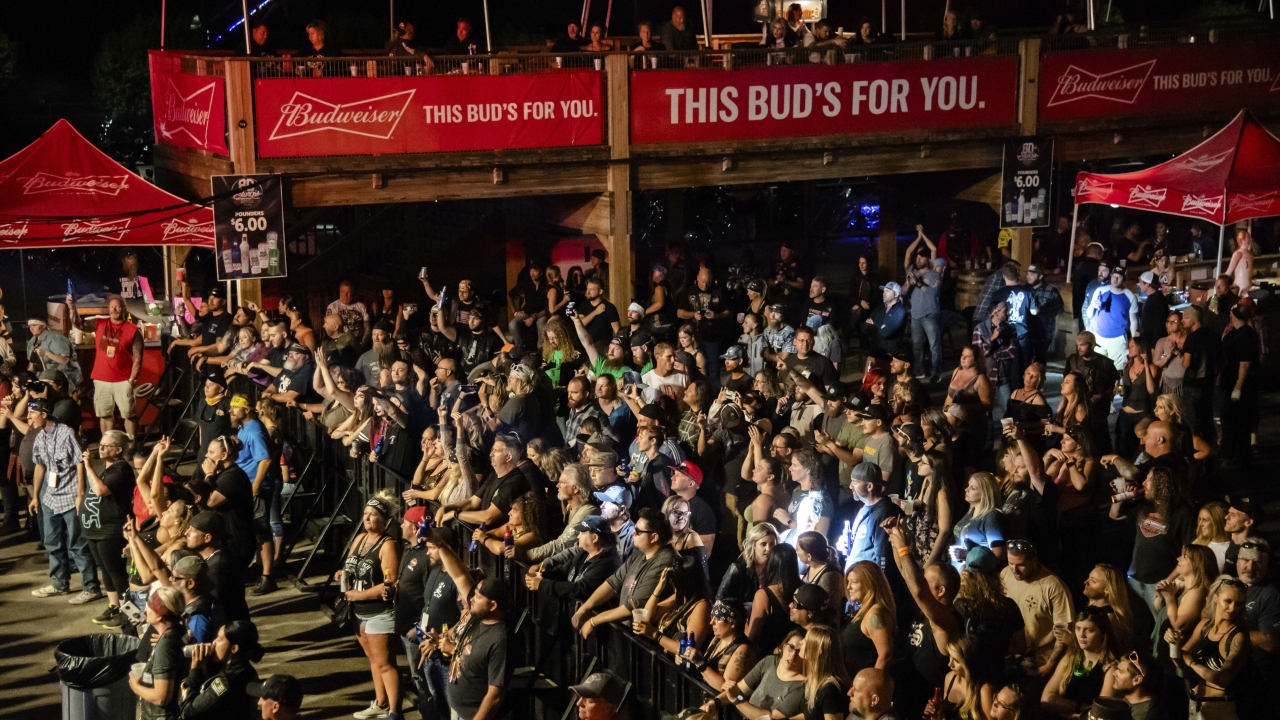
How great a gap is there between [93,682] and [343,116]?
915cm

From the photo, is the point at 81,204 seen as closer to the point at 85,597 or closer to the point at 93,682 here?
the point at 85,597

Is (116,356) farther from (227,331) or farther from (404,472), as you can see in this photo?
(404,472)

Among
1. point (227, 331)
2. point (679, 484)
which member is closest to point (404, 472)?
point (679, 484)

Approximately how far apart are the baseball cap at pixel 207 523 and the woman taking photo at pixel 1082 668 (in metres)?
5.19

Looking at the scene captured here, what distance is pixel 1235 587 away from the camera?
762cm

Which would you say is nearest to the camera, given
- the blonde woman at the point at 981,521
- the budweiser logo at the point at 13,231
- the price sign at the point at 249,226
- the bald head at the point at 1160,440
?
the blonde woman at the point at 981,521

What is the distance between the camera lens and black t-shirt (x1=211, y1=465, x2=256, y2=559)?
10.6 m

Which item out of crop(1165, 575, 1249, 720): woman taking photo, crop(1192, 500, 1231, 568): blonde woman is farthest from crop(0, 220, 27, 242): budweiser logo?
crop(1165, 575, 1249, 720): woman taking photo

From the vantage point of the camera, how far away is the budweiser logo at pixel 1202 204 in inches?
632

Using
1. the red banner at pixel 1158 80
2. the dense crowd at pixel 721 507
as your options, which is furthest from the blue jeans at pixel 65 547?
the red banner at pixel 1158 80

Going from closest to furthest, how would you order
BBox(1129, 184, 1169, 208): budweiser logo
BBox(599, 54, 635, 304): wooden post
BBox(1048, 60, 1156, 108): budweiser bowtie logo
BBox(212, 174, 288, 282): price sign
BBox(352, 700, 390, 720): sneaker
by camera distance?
BBox(352, 700, 390, 720): sneaker → BBox(212, 174, 288, 282): price sign → BBox(1129, 184, 1169, 208): budweiser logo → BBox(599, 54, 635, 304): wooden post → BBox(1048, 60, 1156, 108): budweiser bowtie logo

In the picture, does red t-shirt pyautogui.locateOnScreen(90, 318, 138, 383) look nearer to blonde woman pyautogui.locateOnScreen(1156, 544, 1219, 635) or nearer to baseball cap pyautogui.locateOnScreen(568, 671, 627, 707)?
baseball cap pyautogui.locateOnScreen(568, 671, 627, 707)

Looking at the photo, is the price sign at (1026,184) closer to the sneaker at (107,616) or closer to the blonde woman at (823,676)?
the sneaker at (107,616)

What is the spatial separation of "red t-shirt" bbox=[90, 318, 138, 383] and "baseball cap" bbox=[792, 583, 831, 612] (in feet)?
31.8
